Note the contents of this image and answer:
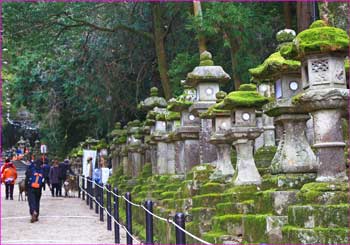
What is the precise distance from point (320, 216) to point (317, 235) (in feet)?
0.72

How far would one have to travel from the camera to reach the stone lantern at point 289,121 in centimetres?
716

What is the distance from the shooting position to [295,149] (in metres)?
7.21

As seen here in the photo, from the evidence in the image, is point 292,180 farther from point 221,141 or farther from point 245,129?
point 221,141

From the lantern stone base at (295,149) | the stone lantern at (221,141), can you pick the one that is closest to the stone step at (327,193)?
the lantern stone base at (295,149)

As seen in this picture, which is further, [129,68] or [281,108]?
[129,68]

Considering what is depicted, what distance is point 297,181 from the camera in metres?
7.07

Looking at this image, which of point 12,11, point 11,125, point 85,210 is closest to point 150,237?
point 85,210

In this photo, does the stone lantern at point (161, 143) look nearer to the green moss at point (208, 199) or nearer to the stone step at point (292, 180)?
the green moss at point (208, 199)

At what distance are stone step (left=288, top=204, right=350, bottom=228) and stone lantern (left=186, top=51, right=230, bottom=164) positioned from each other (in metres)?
4.85

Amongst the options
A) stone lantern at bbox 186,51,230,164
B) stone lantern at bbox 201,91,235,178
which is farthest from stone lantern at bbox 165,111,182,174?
stone lantern at bbox 201,91,235,178

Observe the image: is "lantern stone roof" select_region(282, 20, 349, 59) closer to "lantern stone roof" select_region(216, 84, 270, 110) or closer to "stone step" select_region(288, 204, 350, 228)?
"stone step" select_region(288, 204, 350, 228)

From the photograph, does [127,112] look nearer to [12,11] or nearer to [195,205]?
[12,11]

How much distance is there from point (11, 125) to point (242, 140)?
155 ft

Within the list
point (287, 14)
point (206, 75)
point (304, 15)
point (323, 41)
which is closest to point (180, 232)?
point (323, 41)
